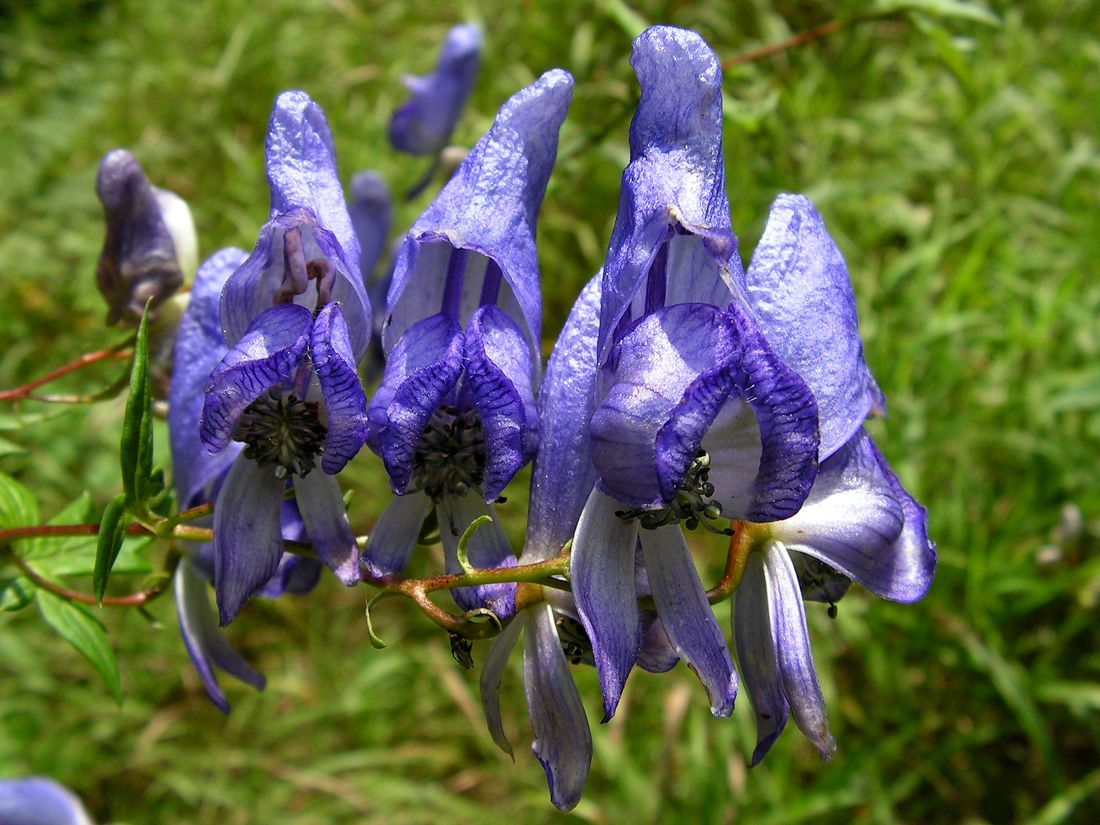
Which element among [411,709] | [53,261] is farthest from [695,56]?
[53,261]

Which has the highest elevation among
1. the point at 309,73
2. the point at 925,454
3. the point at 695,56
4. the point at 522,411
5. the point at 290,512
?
the point at 695,56

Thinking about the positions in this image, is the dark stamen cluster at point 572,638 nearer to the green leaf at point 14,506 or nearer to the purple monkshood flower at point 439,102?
the green leaf at point 14,506

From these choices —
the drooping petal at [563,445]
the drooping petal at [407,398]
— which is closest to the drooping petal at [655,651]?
the drooping petal at [563,445]

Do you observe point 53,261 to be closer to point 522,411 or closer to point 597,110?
point 597,110

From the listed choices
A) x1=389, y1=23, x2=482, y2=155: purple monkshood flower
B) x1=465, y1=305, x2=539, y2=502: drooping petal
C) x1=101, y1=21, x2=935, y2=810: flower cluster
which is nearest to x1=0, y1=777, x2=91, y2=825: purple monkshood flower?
x1=101, y1=21, x2=935, y2=810: flower cluster

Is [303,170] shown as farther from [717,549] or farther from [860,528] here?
[717,549]

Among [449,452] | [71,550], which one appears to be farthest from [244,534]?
[71,550]

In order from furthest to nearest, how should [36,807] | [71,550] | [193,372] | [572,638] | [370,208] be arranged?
[370,208] → [36,807] → [71,550] → [193,372] → [572,638]
